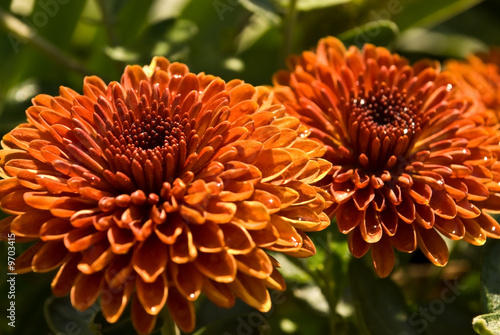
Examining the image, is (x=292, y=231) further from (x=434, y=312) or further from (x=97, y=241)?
(x=434, y=312)

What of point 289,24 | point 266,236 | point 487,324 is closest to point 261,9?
point 289,24

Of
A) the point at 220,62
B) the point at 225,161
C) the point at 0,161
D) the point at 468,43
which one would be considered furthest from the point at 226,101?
the point at 468,43

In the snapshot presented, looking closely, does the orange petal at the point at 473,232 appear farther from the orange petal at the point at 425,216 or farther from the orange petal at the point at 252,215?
the orange petal at the point at 252,215

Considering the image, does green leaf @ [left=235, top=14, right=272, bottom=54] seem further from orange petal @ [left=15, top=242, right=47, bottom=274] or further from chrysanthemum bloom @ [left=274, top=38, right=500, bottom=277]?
orange petal @ [left=15, top=242, right=47, bottom=274]

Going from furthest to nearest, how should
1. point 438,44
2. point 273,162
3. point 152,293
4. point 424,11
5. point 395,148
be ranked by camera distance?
point 438,44 < point 424,11 < point 395,148 < point 273,162 < point 152,293

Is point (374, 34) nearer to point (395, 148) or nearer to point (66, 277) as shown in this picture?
point (395, 148)

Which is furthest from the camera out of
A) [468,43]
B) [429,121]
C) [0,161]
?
[468,43]
